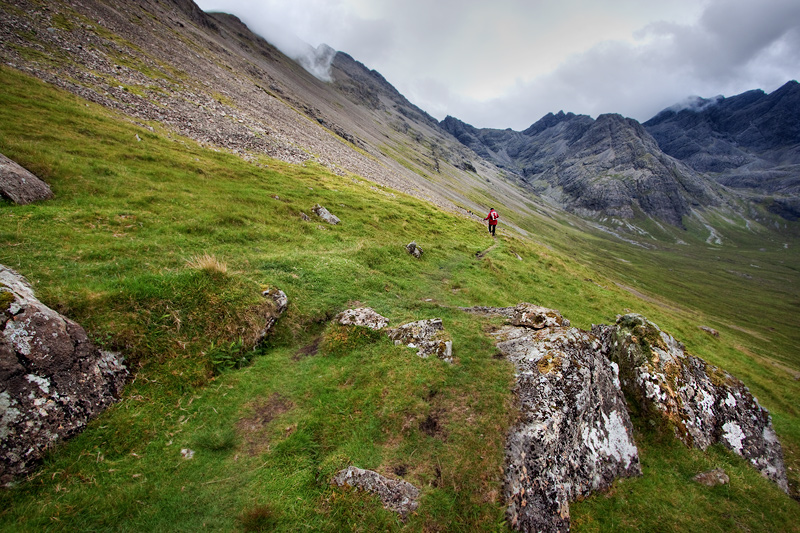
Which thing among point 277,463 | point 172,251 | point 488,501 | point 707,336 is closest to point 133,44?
point 172,251

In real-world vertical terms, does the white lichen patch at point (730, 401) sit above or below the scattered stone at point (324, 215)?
above

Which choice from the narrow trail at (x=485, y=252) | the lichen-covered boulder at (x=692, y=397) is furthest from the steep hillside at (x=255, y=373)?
the narrow trail at (x=485, y=252)

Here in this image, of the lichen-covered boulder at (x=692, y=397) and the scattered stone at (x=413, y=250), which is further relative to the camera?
the scattered stone at (x=413, y=250)

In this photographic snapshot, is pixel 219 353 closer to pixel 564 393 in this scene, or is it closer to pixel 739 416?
pixel 564 393

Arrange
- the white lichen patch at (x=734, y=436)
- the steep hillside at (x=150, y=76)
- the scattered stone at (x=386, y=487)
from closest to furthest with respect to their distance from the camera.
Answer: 1. the scattered stone at (x=386, y=487)
2. the white lichen patch at (x=734, y=436)
3. the steep hillside at (x=150, y=76)

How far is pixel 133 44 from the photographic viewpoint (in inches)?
2346

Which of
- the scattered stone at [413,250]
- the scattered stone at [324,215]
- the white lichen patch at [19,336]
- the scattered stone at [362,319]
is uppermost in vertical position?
the scattered stone at [413,250]

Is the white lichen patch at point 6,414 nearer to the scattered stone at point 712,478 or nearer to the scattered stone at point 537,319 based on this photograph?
the scattered stone at point 537,319

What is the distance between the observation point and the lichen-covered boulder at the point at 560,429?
28.1 ft

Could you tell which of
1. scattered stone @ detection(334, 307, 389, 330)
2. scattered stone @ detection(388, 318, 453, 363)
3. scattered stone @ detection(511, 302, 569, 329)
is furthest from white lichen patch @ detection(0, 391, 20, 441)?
scattered stone @ detection(511, 302, 569, 329)

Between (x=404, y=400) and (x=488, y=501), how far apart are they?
3.52m

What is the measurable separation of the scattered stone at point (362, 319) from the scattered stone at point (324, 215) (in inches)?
674

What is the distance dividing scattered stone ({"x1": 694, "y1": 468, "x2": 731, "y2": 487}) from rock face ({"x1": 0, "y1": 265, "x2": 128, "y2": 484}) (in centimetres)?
1908

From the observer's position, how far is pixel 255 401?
10.0 m
